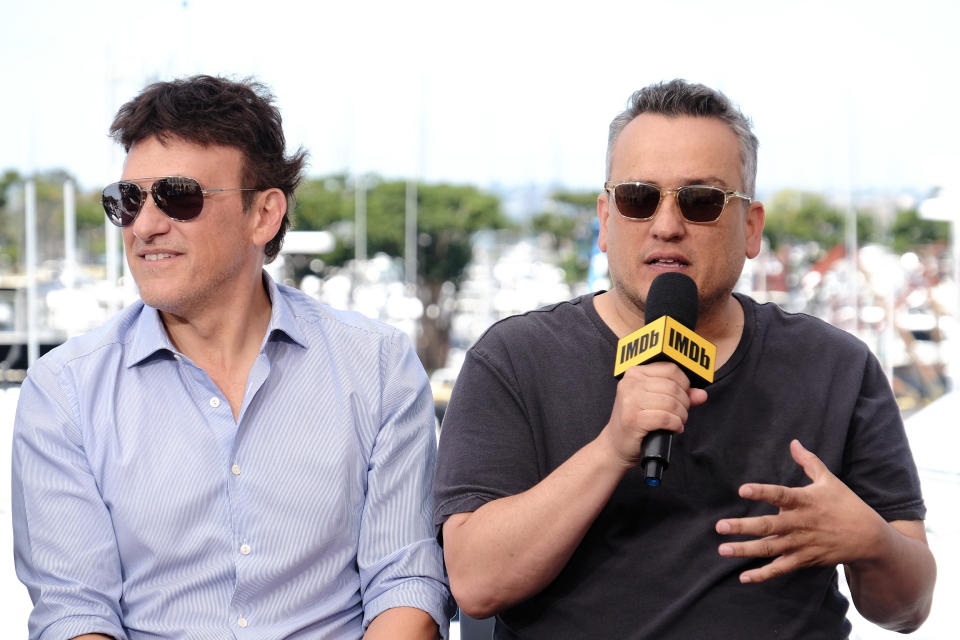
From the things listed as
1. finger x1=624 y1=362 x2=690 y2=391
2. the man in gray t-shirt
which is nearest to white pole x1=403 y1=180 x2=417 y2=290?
the man in gray t-shirt

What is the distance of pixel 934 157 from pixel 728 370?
7595mm

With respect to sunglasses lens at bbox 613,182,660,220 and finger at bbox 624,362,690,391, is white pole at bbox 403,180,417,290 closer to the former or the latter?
sunglasses lens at bbox 613,182,660,220

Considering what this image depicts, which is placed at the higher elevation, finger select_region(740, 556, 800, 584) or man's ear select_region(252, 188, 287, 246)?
man's ear select_region(252, 188, 287, 246)

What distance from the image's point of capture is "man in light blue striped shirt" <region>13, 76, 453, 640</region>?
2.07 meters

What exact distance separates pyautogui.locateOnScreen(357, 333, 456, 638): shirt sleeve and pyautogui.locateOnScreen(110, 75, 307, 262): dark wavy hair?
0.50 metres

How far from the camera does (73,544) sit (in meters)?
2.02

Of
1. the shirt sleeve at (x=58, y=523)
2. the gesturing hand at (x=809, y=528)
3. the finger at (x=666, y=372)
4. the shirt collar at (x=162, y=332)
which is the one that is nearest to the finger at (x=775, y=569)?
the gesturing hand at (x=809, y=528)

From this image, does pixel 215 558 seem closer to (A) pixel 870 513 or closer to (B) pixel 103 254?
(A) pixel 870 513

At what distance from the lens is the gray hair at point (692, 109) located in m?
2.07

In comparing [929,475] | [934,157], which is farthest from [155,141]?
[934,157]

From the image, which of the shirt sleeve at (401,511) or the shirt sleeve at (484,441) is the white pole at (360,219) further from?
the shirt sleeve at (484,441)

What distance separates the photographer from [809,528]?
1716mm

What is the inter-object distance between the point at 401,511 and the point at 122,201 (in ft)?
2.88

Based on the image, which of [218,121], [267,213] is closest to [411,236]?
[267,213]
